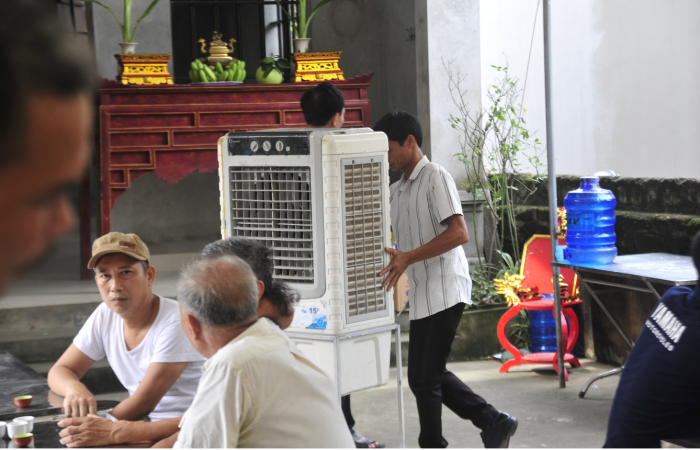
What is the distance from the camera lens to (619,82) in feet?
15.9

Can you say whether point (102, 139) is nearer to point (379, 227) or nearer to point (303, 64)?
point (303, 64)

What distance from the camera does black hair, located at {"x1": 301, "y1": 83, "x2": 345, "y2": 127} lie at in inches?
134

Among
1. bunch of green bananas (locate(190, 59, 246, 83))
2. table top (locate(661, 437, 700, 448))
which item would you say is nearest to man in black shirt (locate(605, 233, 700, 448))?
table top (locate(661, 437, 700, 448))

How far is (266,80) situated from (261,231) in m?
2.98

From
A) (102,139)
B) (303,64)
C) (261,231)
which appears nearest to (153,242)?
(102,139)

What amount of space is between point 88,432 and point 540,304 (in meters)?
3.60

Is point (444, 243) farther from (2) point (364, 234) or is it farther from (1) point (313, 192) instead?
(1) point (313, 192)

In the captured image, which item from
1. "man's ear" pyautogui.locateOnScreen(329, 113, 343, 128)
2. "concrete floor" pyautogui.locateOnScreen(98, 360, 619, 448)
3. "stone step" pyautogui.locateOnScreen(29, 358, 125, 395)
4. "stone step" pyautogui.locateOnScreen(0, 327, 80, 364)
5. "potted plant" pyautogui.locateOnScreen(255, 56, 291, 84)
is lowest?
"concrete floor" pyautogui.locateOnScreen(98, 360, 619, 448)

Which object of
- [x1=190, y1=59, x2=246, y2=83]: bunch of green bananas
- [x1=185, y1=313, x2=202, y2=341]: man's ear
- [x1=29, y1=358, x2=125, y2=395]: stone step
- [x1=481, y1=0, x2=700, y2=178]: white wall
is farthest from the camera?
[x1=190, y1=59, x2=246, y2=83]: bunch of green bananas

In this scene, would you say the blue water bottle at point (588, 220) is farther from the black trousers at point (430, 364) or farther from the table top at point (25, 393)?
the table top at point (25, 393)

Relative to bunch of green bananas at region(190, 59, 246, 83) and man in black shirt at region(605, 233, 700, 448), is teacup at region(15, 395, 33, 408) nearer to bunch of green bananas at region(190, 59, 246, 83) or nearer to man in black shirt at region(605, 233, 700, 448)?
man in black shirt at region(605, 233, 700, 448)

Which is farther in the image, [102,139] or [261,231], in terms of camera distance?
[102,139]

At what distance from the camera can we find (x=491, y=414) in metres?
3.44

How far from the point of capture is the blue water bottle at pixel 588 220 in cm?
Answer: 433
